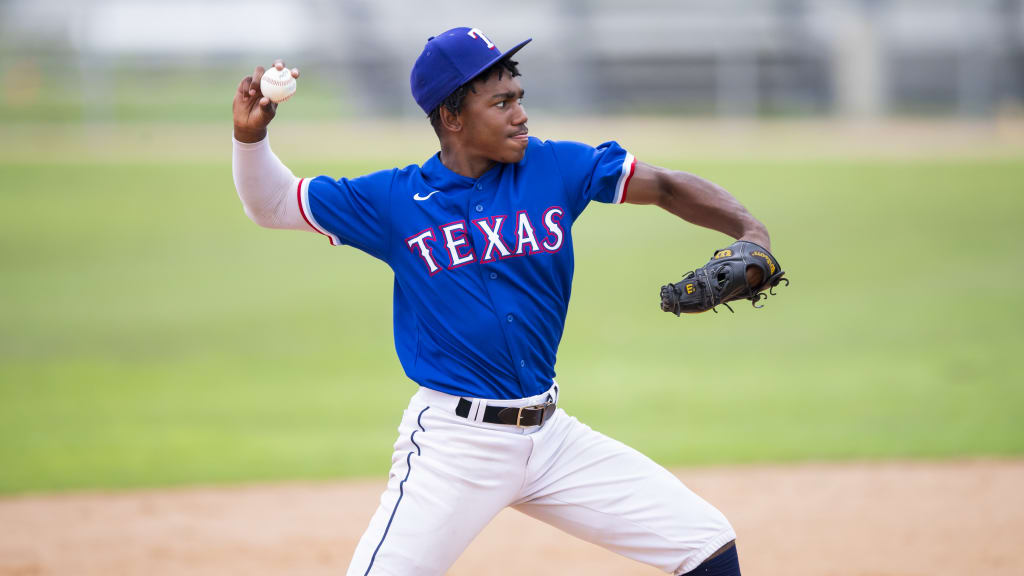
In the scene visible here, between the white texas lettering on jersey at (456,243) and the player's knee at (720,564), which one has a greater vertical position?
the white texas lettering on jersey at (456,243)

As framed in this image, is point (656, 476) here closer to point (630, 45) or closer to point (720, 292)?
point (720, 292)

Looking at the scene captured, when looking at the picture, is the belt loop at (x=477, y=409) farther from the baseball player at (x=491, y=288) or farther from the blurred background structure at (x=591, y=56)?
the blurred background structure at (x=591, y=56)

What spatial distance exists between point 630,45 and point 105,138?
45.6 ft

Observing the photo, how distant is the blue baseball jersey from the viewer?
3061 millimetres

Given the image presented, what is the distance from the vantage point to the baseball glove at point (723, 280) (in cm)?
294

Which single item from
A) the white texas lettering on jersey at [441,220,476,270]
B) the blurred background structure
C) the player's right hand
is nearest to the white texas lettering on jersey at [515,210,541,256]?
the white texas lettering on jersey at [441,220,476,270]

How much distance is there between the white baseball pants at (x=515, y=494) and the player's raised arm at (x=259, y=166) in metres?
0.68

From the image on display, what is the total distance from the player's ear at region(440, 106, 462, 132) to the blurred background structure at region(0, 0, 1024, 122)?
24189 mm

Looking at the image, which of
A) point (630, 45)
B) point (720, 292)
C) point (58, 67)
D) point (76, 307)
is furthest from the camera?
point (630, 45)

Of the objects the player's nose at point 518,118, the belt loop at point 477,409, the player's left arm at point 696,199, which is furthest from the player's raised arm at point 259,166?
the player's left arm at point 696,199

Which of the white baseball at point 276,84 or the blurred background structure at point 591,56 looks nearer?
the white baseball at point 276,84

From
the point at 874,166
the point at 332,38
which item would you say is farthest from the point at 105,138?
the point at 874,166

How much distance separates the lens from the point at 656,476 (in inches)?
123

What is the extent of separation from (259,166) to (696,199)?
128 cm
